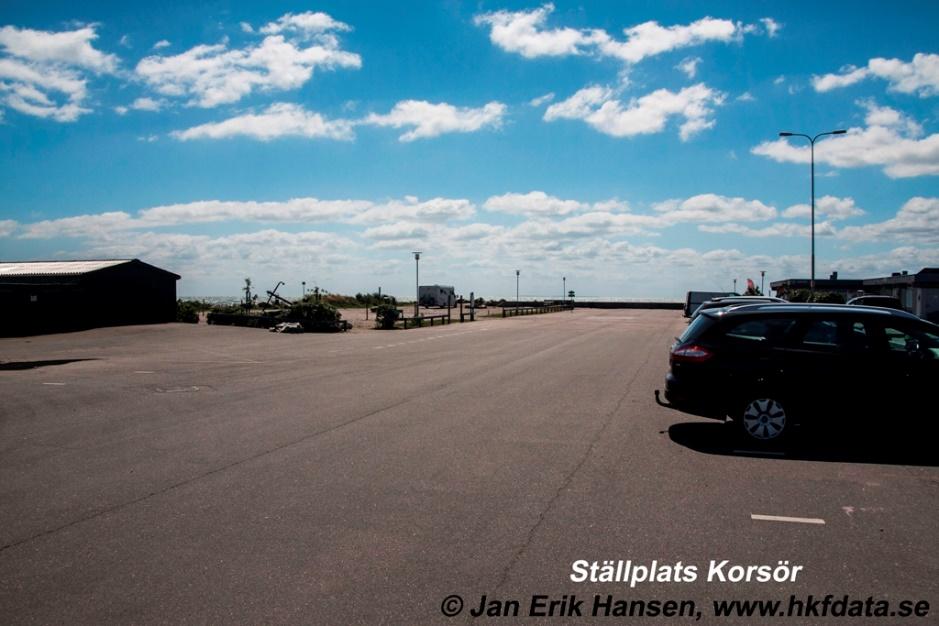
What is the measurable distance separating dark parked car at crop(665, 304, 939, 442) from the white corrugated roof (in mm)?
33575

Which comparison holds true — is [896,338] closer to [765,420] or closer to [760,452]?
[765,420]

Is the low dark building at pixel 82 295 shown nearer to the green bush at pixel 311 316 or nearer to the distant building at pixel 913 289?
the green bush at pixel 311 316

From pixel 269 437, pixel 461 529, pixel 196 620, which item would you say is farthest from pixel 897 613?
pixel 269 437

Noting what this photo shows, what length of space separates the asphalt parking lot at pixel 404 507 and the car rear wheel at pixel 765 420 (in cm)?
31

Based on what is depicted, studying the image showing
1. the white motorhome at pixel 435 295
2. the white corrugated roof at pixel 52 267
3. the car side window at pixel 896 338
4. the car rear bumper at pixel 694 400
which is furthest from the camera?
the white motorhome at pixel 435 295

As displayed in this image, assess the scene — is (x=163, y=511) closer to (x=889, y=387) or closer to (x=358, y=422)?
(x=358, y=422)

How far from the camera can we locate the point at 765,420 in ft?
26.7

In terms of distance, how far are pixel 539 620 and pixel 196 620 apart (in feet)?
6.18

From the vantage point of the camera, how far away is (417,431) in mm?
8906

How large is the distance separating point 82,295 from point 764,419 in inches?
1334

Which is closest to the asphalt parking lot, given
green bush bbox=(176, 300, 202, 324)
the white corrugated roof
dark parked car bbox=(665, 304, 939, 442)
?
dark parked car bbox=(665, 304, 939, 442)

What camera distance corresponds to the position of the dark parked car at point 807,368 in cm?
777

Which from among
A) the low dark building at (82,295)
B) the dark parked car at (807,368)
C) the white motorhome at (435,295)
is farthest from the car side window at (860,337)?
the white motorhome at (435,295)

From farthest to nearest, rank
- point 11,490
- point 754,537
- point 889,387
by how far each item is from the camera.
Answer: point 889,387, point 11,490, point 754,537
